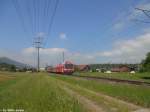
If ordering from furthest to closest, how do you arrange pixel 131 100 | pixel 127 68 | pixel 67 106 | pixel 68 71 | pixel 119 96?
pixel 127 68, pixel 68 71, pixel 119 96, pixel 131 100, pixel 67 106

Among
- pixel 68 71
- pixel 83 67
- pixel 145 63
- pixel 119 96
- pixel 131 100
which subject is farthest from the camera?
pixel 83 67

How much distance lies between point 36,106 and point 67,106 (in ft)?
5.69

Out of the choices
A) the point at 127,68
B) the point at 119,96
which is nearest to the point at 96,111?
the point at 119,96

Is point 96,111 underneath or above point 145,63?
underneath

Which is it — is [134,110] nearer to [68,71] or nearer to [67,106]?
[67,106]

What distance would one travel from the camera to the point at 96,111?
13164 millimetres

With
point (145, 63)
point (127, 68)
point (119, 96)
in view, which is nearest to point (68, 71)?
point (145, 63)

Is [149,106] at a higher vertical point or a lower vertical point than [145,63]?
lower

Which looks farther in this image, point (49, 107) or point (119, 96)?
point (119, 96)

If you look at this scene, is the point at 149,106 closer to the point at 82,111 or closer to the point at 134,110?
the point at 134,110

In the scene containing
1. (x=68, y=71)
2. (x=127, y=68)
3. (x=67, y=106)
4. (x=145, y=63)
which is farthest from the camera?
(x=127, y=68)

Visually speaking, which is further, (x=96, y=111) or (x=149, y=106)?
(x=149, y=106)

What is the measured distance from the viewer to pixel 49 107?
45.8 feet

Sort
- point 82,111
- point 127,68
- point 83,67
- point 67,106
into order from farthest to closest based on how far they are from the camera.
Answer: point 83,67 < point 127,68 < point 67,106 < point 82,111
